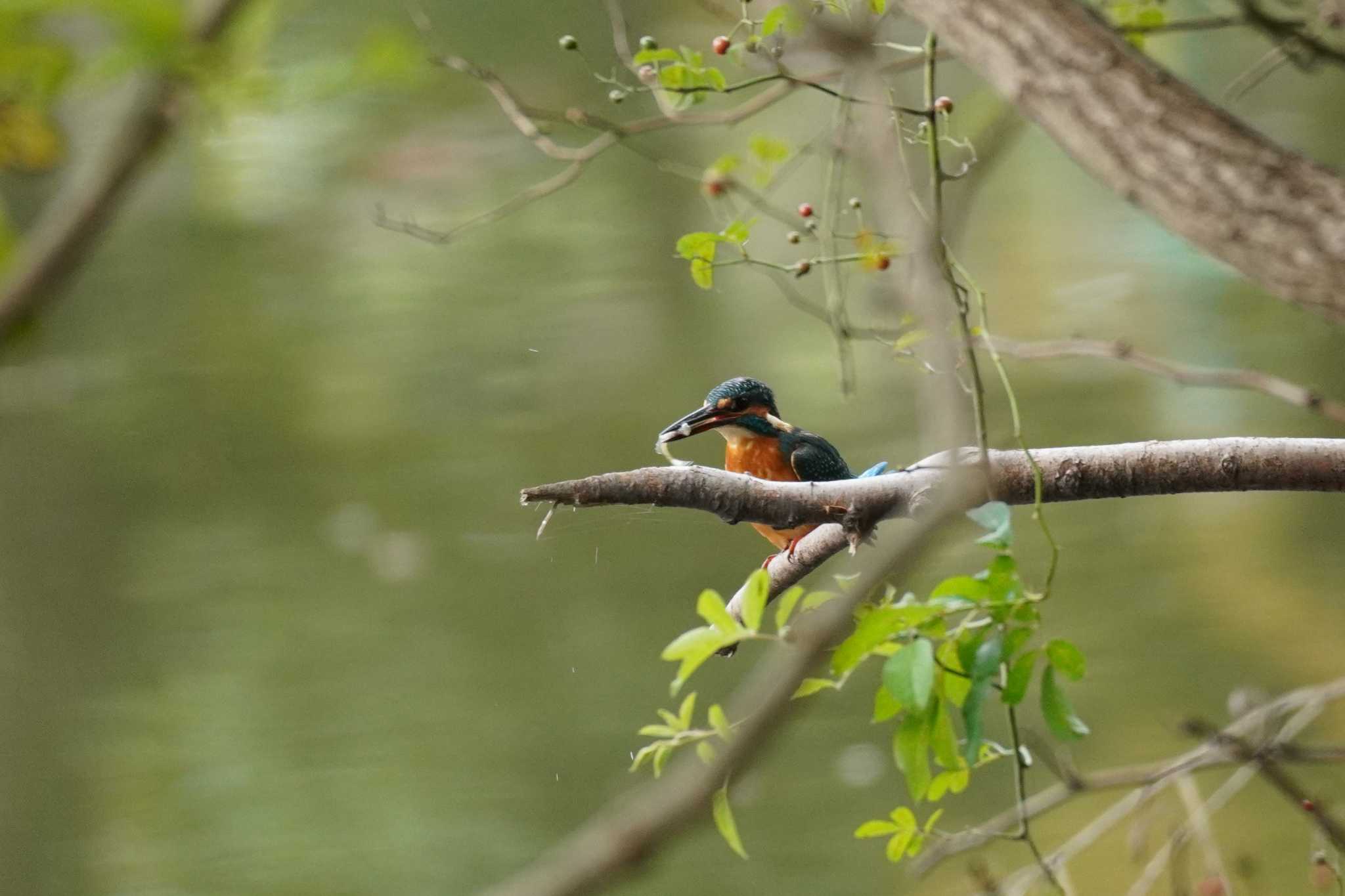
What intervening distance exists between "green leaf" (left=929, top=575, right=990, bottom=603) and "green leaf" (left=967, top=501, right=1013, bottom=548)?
21 mm

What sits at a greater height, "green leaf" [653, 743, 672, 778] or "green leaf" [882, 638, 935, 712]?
"green leaf" [882, 638, 935, 712]

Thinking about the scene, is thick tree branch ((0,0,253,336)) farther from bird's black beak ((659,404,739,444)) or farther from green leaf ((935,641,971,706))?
green leaf ((935,641,971,706))

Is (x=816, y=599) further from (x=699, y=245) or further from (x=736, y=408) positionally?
(x=699, y=245)

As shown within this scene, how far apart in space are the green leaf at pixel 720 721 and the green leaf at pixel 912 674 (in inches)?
4.0

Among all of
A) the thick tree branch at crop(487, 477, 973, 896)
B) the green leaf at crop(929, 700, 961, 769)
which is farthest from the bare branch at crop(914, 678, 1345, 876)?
the thick tree branch at crop(487, 477, 973, 896)

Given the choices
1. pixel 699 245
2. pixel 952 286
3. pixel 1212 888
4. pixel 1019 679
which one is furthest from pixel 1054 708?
pixel 1212 888

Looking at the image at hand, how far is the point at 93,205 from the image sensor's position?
0.90 meters

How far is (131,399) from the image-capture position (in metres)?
3.83

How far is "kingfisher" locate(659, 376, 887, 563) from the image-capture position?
88 cm

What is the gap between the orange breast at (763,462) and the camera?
89 centimetres

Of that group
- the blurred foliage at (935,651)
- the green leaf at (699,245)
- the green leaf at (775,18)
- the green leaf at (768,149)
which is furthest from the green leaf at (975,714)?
the green leaf at (768,149)

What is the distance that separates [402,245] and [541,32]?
0.73 meters

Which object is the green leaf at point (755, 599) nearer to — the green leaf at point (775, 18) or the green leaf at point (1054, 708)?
the green leaf at point (1054, 708)

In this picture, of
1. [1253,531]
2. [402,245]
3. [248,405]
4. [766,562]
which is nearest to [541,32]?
[402,245]
